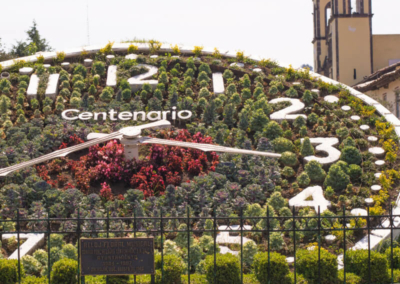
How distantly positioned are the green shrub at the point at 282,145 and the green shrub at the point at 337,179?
1.59 m

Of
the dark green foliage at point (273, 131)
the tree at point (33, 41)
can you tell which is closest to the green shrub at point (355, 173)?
the dark green foliage at point (273, 131)

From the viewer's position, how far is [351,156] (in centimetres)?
1631

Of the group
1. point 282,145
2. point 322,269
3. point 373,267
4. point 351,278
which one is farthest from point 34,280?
point 282,145

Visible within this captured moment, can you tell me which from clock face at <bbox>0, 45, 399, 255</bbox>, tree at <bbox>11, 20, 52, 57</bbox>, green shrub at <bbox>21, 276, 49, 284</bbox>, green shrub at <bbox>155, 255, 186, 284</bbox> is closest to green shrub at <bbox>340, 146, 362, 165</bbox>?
clock face at <bbox>0, 45, 399, 255</bbox>

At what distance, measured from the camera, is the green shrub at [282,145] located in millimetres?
16797

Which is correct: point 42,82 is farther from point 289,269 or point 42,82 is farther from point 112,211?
point 289,269

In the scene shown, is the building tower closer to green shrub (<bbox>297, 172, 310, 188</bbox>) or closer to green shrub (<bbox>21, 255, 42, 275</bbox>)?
green shrub (<bbox>297, 172, 310, 188</bbox>)

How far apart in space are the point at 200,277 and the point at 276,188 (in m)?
4.11

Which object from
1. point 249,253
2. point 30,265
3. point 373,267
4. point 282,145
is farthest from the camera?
point 282,145

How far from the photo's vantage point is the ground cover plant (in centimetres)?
1368

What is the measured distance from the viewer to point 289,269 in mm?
12281

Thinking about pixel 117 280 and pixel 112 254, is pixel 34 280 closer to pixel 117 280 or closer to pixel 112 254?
Answer: pixel 117 280

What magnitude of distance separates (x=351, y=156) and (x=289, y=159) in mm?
1339

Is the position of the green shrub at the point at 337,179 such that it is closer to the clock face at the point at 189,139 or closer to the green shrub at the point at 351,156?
the clock face at the point at 189,139
